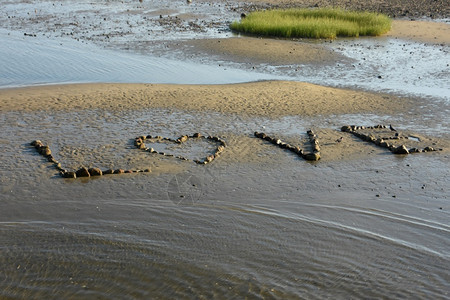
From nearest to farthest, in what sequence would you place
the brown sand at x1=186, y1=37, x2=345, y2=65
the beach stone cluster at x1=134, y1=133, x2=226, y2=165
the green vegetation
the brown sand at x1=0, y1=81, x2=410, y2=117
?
the beach stone cluster at x1=134, y1=133, x2=226, y2=165
the brown sand at x1=0, y1=81, x2=410, y2=117
the brown sand at x1=186, y1=37, x2=345, y2=65
the green vegetation

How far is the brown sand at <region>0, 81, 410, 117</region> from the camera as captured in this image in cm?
1251

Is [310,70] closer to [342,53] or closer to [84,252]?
[342,53]

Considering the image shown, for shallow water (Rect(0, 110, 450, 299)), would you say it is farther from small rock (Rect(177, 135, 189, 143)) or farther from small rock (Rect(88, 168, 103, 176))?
small rock (Rect(177, 135, 189, 143))

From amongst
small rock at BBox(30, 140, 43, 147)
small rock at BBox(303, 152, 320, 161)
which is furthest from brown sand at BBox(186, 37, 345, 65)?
small rock at BBox(30, 140, 43, 147)

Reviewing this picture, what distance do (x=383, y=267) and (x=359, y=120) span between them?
6124 millimetres

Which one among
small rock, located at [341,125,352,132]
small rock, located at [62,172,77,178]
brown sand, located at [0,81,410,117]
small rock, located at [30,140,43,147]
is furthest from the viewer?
brown sand, located at [0,81,410,117]

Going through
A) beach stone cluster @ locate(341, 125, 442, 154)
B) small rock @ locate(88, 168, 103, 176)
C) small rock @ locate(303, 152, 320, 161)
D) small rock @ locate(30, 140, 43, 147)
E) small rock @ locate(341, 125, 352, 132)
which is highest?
small rock @ locate(30, 140, 43, 147)

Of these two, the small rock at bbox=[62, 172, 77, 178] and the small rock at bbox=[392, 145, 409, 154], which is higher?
the small rock at bbox=[62, 172, 77, 178]

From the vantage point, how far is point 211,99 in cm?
1330

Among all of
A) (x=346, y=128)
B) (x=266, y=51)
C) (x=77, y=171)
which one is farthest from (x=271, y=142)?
(x=266, y=51)

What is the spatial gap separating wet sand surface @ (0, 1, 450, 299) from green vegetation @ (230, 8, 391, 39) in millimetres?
10483

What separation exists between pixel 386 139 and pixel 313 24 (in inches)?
530

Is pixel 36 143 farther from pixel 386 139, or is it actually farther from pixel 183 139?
pixel 386 139

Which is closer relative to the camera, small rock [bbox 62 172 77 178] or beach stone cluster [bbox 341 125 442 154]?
small rock [bbox 62 172 77 178]
